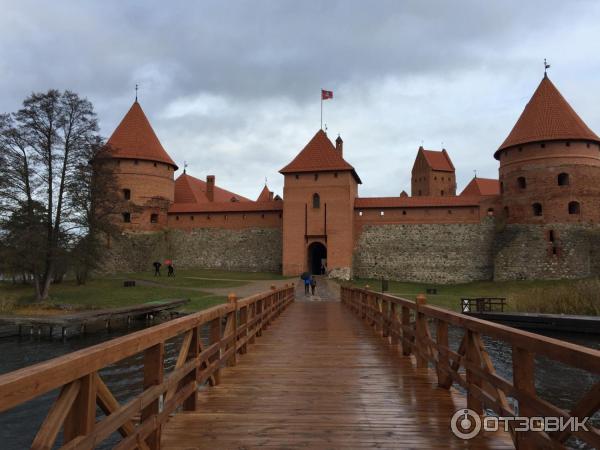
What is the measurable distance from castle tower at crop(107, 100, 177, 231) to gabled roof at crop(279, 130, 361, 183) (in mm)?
9081

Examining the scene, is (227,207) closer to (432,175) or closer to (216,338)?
(216,338)

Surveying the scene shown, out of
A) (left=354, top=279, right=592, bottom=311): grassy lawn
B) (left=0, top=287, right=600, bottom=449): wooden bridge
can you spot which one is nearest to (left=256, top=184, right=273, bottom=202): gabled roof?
(left=354, top=279, right=592, bottom=311): grassy lawn

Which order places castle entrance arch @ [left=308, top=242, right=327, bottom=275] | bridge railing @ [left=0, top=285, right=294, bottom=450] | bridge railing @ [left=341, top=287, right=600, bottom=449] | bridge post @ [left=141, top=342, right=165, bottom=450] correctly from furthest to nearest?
castle entrance arch @ [left=308, top=242, right=327, bottom=275] → bridge post @ [left=141, top=342, right=165, bottom=450] → bridge railing @ [left=341, top=287, right=600, bottom=449] → bridge railing @ [left=0, top=285, right=294, bottom=450]

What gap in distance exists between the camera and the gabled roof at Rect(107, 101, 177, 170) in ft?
104

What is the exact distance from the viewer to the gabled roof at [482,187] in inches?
1790

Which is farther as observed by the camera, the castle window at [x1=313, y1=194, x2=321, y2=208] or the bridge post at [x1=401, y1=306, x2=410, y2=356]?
the castle window at [x1=313, y1=194, x2=321, y2=208]

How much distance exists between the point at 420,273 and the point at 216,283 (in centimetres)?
1286

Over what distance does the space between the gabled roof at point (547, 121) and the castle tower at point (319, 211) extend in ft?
33.9

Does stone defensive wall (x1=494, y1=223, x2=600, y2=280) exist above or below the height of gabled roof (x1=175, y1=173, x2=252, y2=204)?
below

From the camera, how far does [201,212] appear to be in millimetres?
32031

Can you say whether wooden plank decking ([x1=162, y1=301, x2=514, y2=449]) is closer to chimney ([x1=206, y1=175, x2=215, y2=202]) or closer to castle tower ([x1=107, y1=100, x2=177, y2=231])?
castle tower ([x1=107, y1=100, x2=177, y2=231])

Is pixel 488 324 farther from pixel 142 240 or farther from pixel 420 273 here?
pixel 142 240

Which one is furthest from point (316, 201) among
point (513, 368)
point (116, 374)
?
point (513, 368)

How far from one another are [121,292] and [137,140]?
14448mm
